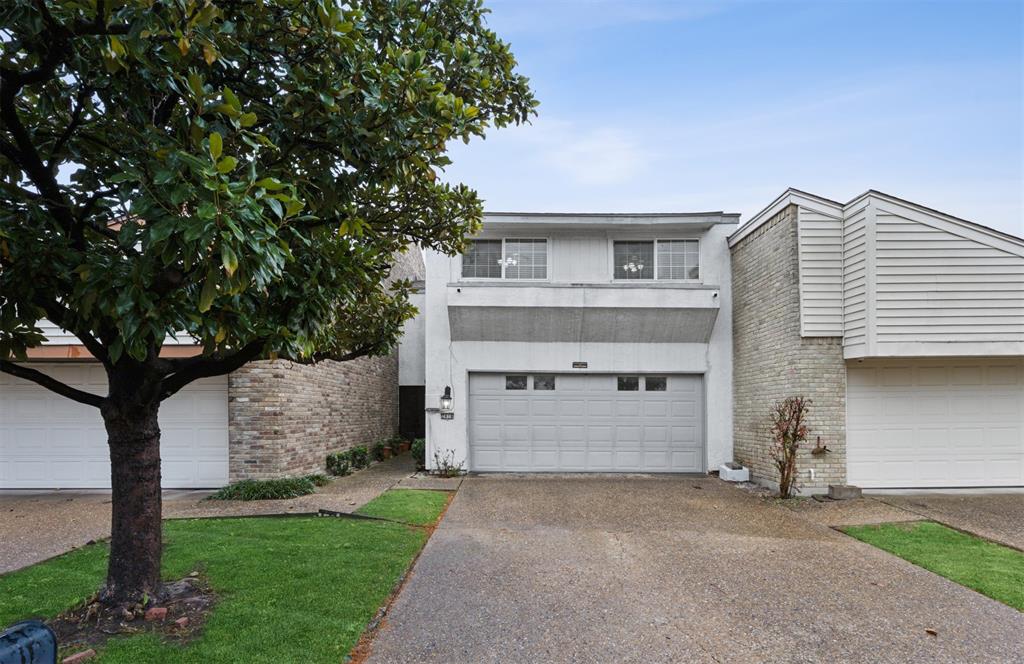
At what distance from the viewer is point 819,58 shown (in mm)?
9508

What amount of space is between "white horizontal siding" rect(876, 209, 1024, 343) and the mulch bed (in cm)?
966

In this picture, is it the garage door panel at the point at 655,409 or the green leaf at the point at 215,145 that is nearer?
the green leaf at the point at 215,145

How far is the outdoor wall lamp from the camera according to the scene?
39.3 ft

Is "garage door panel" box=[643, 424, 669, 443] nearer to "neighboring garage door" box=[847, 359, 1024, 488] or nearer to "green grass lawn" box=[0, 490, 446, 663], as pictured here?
"neighboring garage door" box=[847, 359, 1024, 488]

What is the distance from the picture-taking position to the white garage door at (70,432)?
10.3 metres

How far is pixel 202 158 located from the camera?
2.95m

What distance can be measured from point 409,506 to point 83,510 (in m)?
4.86

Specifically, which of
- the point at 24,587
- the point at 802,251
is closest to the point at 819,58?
the point at 802,251

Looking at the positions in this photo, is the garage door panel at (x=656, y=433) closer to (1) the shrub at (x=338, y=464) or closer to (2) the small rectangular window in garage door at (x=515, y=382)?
(2) the small rectangular window in garage door at (x=515, y=382)

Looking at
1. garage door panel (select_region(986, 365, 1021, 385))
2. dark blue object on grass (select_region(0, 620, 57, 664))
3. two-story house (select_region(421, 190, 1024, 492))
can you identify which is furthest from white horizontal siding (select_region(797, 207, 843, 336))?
dark blue object on grass (select_region(0, 620, 57, 664))

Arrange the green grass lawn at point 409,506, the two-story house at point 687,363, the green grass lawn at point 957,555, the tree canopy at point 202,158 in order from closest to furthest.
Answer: the tree canopy at point 202,158
the green grass lawn at point 957,555
the green grass lawn at point 409,506
the two-story house at point 687,363

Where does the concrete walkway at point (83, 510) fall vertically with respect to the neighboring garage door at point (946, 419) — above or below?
below

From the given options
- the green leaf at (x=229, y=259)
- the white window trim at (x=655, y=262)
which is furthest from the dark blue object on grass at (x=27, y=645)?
the white window trim at (x=655, y=262)

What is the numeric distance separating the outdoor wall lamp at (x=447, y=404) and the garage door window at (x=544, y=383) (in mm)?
1798
